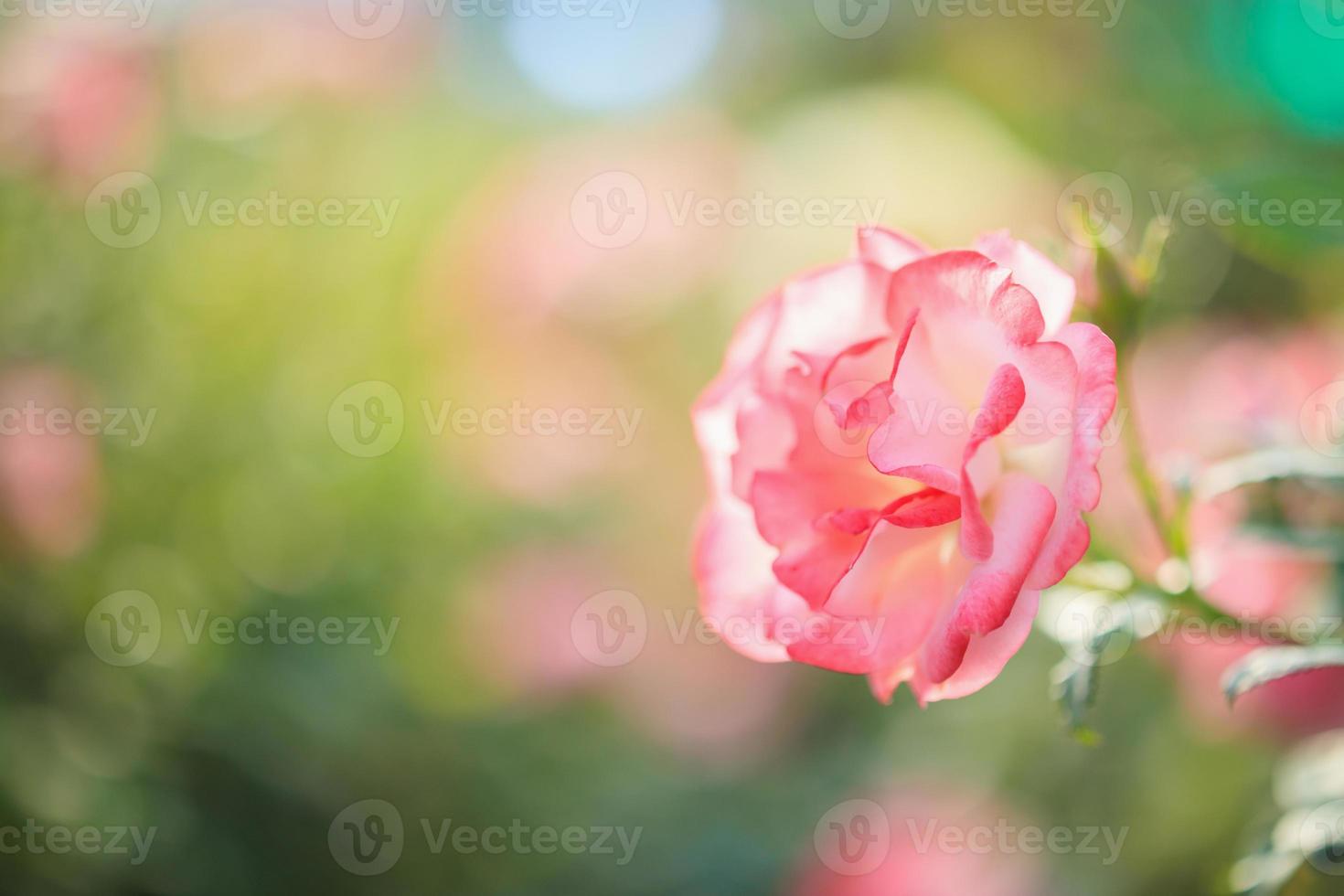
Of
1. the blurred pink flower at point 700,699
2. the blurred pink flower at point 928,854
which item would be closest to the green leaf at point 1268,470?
the blurred pink flower at point 928,854

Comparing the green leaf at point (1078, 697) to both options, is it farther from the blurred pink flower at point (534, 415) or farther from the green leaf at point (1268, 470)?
the blurred pink flower at point (534, 415)

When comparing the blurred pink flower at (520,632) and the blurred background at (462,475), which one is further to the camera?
the blurred pink flower at (520,632)

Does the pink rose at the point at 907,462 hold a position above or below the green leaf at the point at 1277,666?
above

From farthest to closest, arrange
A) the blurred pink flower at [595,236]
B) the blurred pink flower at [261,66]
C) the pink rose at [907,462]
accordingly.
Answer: the blurred pink flower at [595,236]
the blurred pink flower at [261,66]
the pink rose at [907,462]

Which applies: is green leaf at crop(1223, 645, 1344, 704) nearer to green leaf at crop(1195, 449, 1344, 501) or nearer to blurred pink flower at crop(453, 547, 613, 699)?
green leaf at crop(1195, 449, 1344, 501)

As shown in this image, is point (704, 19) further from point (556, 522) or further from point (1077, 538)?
point (1077, 538)

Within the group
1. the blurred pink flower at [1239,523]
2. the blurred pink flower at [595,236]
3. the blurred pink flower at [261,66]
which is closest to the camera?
the blurred pink flower at [1239,523]

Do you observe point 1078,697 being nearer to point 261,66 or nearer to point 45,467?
point 45,467
